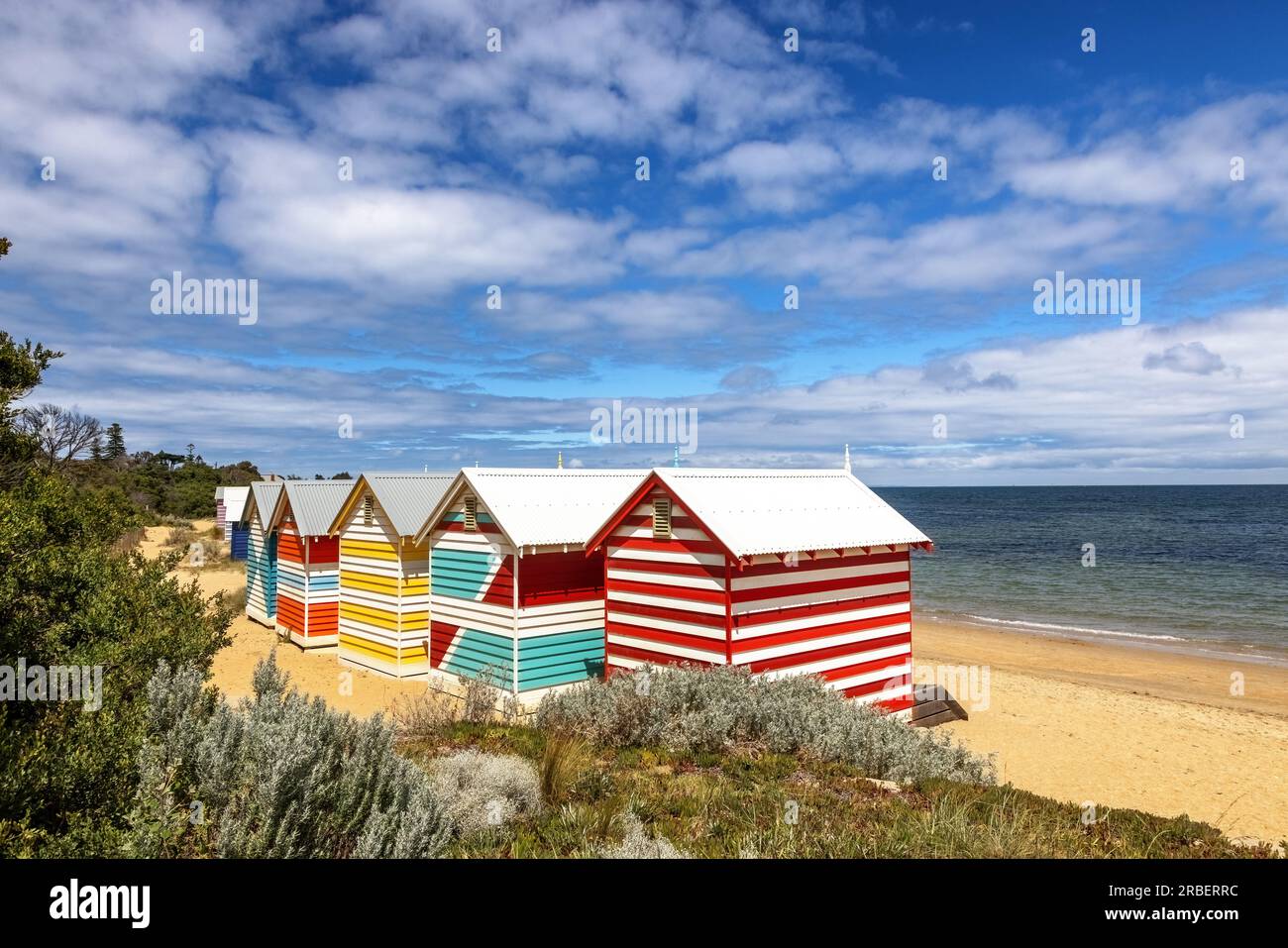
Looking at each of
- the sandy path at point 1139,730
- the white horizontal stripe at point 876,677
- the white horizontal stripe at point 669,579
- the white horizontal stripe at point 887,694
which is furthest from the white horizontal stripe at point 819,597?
the sandy path at point 1139,730

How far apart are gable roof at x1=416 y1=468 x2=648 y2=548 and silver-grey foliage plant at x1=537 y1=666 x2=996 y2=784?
5.21 m

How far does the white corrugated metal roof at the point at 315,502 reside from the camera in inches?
904

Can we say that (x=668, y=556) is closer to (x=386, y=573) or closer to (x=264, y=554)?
(x=386, y=573)

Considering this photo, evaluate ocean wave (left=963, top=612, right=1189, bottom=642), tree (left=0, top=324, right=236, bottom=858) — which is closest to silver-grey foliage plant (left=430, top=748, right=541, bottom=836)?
tree (left=0, top=324, right=236, bottom=858)

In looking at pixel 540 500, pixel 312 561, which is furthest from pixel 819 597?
pixel 312 561

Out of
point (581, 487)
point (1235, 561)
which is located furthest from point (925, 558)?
point (581, 487)

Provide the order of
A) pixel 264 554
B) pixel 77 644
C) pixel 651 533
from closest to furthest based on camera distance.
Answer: pixel 77 644 < pixel 651 533 < pixel 264 554

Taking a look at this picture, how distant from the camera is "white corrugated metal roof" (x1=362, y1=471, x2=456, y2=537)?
64.3ft

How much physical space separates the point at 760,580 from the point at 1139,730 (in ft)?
35.4

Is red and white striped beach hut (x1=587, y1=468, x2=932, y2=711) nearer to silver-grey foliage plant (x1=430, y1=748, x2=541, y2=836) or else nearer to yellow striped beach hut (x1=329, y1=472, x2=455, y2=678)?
silver-grey foliage plant (x1=430, y1=748, x2=541, y2=836)

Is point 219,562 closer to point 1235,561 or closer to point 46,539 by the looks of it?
point 46,539

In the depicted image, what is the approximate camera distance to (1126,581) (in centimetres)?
4272

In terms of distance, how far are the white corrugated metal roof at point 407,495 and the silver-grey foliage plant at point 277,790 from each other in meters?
13.1
